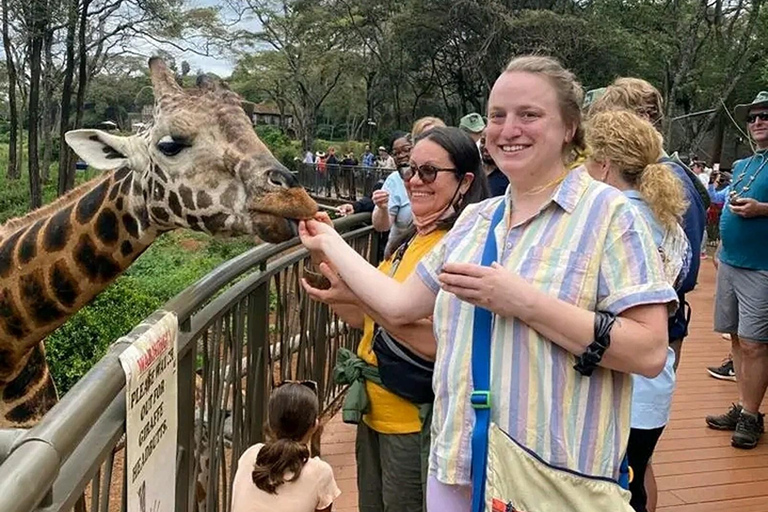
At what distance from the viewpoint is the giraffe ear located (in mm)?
3327

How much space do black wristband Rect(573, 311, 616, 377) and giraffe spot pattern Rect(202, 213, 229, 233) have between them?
1999mm

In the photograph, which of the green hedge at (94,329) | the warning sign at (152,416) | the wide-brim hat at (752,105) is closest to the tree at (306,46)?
the green hedge at (94,329)

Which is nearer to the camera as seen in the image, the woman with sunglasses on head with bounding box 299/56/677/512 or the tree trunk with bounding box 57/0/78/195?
the woman with sunglasses on head with bounding box 299/56/677/512

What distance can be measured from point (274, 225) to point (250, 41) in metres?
41.5

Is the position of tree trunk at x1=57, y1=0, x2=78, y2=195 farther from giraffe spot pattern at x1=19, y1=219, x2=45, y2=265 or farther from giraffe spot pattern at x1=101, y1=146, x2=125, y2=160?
giraffe spot pattern at x1=101, y1=146, x2=125, y2=160

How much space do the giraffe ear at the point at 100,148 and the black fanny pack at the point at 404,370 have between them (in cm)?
167

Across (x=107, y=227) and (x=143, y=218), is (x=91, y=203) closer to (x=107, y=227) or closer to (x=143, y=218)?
(x=107, y=227)

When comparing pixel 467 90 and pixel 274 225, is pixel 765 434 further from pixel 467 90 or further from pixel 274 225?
pixel 467 90

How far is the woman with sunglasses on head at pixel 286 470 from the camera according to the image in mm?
2701

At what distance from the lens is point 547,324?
1.68m

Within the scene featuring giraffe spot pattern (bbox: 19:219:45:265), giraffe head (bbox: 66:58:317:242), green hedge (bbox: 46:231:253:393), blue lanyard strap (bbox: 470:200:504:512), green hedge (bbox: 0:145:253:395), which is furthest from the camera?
green hedge (bbox: 0:145:253:395)

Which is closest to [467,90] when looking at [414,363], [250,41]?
[250,41]

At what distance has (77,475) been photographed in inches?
57.7

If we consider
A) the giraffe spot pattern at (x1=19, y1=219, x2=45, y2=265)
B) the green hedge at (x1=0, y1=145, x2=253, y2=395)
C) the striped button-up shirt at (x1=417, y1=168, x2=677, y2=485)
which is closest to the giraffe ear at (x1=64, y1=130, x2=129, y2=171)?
the giraffe spot pattern at (x1=19, y1=219, x2=45, y2=265)
